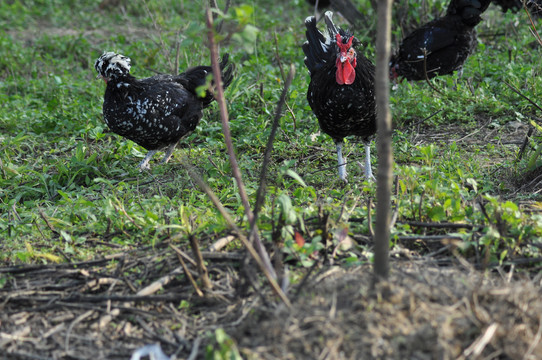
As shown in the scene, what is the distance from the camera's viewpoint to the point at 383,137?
7.38 feet

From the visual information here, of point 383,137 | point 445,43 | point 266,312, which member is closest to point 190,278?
point 266,312

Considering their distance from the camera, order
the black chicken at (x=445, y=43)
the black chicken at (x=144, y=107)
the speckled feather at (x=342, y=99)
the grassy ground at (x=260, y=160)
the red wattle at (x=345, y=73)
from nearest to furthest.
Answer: the grassy ground at (x=260, y=160) < the red wattle at (x=345, y=73) < the speckled feather at (x=342, y=99) < the black chicken at (x=144, y=107) < the black chicken at (x=445, y=43)

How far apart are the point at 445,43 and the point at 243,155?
3237mm

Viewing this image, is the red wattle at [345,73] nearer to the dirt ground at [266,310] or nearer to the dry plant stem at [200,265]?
the dirt ground at [266,310]

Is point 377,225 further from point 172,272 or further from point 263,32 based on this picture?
point 263,32

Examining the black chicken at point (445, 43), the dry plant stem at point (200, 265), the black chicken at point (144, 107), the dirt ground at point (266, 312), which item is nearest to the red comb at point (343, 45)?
the black chicken at point (144, 107)

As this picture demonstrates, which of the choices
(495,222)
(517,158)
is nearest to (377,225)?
(495,222)

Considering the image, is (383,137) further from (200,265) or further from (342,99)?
(342,99)

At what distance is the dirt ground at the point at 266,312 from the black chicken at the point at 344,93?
1.72 m

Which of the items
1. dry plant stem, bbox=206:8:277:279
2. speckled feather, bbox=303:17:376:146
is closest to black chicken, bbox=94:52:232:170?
speckled feather, bbox=303:17:376:146

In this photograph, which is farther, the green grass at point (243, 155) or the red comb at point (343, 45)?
the red comb at point (343, 45)

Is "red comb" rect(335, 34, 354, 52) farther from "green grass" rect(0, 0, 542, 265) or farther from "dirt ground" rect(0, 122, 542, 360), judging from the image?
"dirt ground" rect(0, 122, 542, 360)

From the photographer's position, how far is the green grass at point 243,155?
10.4ft

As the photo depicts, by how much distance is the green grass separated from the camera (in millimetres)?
3160
